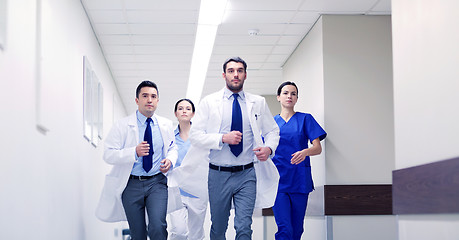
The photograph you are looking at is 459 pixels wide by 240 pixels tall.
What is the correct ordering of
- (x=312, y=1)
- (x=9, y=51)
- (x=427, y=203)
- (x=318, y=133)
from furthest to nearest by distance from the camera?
1. (x=312, y=1)
2. (x=318, y=133)
3. (x=427, y=203)
4. (x=9, y=51)

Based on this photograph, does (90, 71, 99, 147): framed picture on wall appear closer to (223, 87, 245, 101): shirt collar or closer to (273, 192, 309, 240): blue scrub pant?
(273, 192, 309, 240): blue scrub pant

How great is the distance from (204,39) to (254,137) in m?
3.76

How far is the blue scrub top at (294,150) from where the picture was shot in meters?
5.34

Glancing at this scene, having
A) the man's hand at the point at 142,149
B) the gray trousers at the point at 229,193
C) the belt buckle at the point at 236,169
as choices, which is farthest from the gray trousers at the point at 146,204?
the belt buckle at the point at 236,169

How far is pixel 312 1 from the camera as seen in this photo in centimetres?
634

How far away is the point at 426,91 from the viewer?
3.84 meters

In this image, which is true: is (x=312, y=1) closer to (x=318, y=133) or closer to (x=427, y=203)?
(x=318, y=133)

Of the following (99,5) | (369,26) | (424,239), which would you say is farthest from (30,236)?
(369,26)

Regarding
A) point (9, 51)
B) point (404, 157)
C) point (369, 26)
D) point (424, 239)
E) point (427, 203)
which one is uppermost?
point (369, 26)

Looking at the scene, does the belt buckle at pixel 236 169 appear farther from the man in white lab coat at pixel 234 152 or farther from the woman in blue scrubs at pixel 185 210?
the woman in blue scrubs at pixel 185 210

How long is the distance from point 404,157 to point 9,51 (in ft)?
8.68

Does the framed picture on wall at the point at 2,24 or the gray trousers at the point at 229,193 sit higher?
the framed picture on wall at the point at 2,24

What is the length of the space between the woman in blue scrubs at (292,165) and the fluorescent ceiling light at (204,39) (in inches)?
58.1

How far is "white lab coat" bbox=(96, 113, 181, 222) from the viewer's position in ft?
15.9
